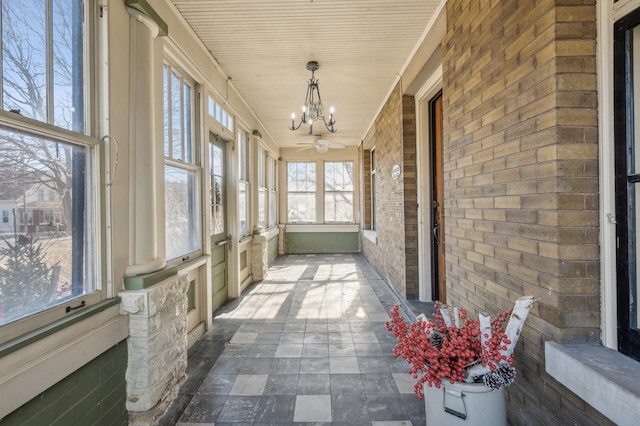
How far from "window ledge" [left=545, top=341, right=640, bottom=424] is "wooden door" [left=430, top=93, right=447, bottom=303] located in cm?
225

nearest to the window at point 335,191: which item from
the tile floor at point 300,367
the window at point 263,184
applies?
the window at point 263,184

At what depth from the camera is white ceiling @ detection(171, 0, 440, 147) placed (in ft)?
8.53

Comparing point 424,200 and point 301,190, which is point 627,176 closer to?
point 424,200

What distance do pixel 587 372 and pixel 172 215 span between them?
2.86m

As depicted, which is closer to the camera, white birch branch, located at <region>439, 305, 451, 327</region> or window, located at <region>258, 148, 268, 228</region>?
white birch branch, located at <region>439, 305, 451, 327</region>

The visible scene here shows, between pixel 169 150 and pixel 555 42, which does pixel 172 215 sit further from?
pixel 555 42


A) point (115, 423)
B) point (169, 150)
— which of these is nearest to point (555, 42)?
point (169, 150)

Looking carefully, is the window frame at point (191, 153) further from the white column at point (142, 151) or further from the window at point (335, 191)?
the window at point (335, 191)

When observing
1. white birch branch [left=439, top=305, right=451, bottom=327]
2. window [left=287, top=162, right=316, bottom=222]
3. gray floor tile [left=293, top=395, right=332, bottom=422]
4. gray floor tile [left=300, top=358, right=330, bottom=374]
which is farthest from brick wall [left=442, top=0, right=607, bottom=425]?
window [left=287, top=162, right=316, bottom=222]

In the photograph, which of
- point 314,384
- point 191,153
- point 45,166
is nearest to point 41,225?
point 45,166

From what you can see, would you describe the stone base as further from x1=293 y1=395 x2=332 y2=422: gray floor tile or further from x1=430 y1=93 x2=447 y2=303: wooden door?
x1=430 y1=93 x2=447 y2=303: wooden door

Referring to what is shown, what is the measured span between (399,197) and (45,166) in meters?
3.65

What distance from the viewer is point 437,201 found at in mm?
3668

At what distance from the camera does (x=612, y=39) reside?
4.28 ft
